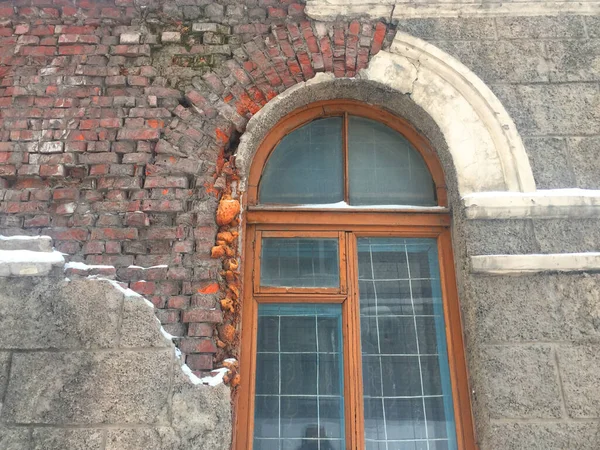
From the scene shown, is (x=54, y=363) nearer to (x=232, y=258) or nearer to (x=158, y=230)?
(x=158, y=230)

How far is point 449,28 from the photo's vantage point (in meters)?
3.03

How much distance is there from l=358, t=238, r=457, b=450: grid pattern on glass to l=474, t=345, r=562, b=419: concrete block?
0.29 m

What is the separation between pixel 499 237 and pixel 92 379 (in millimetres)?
2162

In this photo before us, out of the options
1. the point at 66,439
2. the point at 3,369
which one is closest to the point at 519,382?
the point at 66,439

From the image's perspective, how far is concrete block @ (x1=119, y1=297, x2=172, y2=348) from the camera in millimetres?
2295

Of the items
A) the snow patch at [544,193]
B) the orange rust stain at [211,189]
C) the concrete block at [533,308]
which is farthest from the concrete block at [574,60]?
A: the orange rust stain at [211,189]

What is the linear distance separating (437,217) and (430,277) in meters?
0.36

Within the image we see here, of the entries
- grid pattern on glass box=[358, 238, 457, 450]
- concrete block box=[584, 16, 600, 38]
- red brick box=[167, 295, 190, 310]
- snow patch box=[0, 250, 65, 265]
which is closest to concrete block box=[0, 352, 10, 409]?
snow patch box=[0, 250, 65, 265]

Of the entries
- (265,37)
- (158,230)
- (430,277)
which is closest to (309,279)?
(430,277)

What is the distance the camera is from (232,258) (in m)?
2.56

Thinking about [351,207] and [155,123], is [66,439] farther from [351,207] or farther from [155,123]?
[351,207]

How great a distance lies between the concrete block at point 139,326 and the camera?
2.29 metres

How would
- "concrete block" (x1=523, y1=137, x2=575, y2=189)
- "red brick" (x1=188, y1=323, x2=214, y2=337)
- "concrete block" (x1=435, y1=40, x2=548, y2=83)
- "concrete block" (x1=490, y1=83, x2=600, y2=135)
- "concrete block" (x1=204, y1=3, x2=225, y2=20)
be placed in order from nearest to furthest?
1. "red brick" (x1=188, y1=323, x2=214, y2=337)
2. "concrete block" (x1=523, y1=137, x2=575, y2=189)
3. "concrete block" (x1=490, y1=83, x2=600, y2=135)
4. "concrete block" (x1=435, y1=40, x2=548, y2=83)
5. "concrete block" (x1=204, y1=3, x2=225, y2=20)

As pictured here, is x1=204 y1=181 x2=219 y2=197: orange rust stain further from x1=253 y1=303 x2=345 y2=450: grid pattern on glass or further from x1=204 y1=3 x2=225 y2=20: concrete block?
x1=204 y1=3 x2=225 y2=20: concrete block
